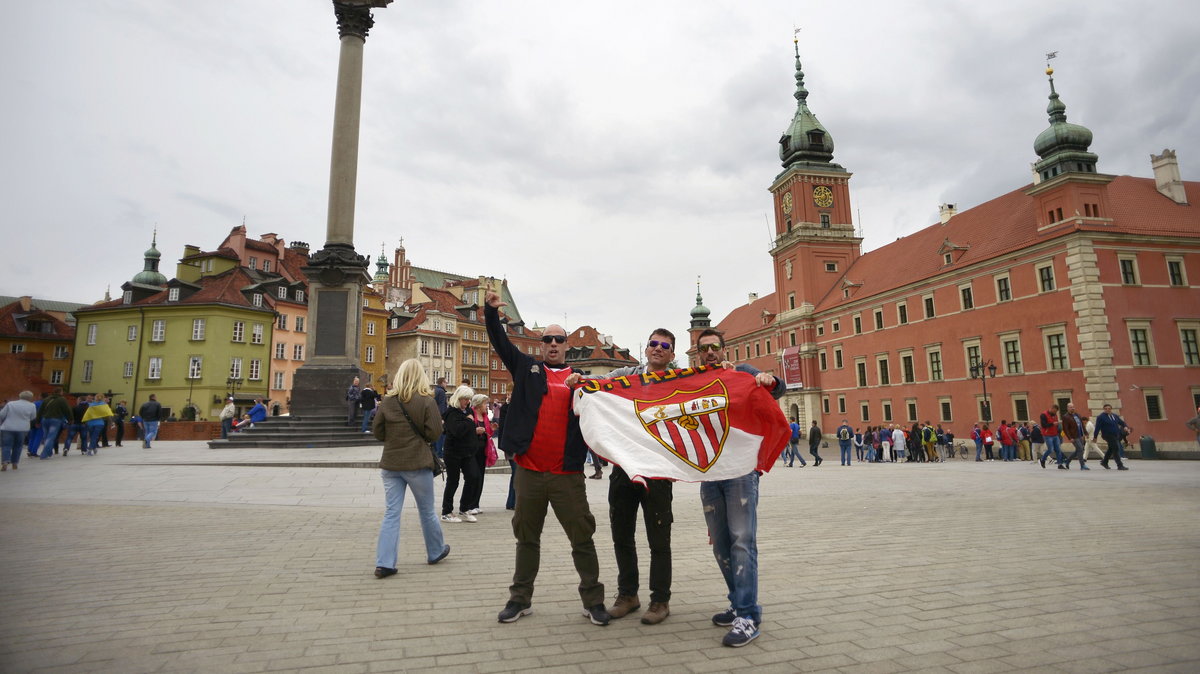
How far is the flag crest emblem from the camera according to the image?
4.57 meters

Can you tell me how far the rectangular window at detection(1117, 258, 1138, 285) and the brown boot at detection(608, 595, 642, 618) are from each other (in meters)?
41.6

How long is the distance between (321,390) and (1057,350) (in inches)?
1509

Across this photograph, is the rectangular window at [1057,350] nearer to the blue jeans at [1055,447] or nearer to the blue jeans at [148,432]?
the blue jeans at [1055,447]

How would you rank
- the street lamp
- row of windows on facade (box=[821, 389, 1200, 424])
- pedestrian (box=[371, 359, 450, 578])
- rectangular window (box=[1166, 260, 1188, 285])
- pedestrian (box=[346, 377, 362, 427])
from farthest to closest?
the street lamp < rectangular window (box=[1166, 260, 1188, 285]) < row of windows on facade (box=[821, 389, 1200, 424]) < pedestrian (box=[346, 377, 362, 427]) < pedestrian (box=[371, 359, 450, 578])

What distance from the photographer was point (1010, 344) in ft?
125

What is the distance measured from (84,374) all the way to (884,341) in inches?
2406

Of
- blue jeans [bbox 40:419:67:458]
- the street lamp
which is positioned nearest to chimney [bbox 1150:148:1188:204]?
the street lamp

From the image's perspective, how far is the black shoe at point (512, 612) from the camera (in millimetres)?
4254

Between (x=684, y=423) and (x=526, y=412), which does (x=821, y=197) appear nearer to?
(x=684, y=423)

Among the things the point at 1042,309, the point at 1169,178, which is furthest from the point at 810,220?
the point at 1042,309

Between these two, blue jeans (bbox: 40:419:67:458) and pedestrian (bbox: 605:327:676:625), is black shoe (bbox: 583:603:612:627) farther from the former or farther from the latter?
blue jeans (bbox: 40:419:67:458)

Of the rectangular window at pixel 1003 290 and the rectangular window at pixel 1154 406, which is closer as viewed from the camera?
the rectangular window at pixel 1154 406

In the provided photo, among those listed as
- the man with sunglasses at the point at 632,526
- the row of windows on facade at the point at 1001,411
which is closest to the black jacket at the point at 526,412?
the man with sunglasses at the point at 632,526

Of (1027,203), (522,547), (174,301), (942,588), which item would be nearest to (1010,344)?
(1027,203)
